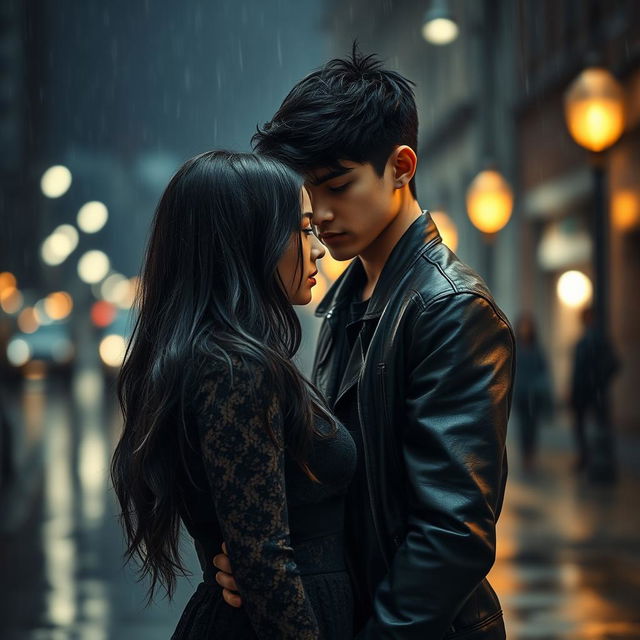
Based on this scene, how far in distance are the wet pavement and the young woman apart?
93cm

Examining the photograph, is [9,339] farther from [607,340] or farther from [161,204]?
[161,204]

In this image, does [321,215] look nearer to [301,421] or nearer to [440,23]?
A: [301,421]

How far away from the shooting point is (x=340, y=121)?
2.91 metres

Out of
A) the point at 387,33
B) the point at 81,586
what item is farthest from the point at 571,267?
the point at 387,33

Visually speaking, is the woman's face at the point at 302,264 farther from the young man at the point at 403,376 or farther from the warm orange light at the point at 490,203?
the warm orange light at the point at 490,203

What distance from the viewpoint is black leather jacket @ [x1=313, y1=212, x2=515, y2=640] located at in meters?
2.60

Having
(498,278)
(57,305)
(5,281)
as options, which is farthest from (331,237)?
A: (57,305)

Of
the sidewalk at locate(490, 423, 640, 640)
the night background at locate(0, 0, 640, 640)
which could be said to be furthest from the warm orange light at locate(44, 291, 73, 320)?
the sidewalk at locate(490, 423, 640, 640)

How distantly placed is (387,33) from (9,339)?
20075 mm

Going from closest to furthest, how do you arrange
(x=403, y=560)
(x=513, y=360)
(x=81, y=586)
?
(x=403, y=560) < (x=513, y=360) < (x=81, y=586)

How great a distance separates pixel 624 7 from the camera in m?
19.3

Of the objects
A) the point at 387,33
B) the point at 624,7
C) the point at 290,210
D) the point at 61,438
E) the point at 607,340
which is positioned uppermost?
the point at 387,33

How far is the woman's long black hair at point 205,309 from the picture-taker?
2596 millimetres

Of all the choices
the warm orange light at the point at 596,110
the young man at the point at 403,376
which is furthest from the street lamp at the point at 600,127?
the young man at the point at 403,376
